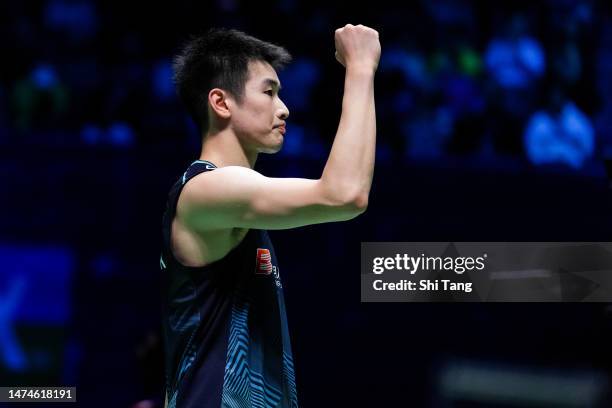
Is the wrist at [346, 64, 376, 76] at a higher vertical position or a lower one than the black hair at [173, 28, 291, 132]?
lower

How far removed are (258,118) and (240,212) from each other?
0.40m

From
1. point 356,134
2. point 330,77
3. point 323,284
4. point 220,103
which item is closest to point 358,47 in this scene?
point 356,134

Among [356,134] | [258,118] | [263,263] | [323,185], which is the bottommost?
[263,263]

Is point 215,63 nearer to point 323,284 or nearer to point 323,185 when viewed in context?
point 323,185

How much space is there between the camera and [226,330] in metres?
2.56

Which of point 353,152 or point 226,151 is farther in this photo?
point 226,151

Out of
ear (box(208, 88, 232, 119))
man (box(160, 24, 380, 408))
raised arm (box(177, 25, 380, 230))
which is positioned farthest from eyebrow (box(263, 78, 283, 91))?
raised arm (box(177, 25, 380, 230))

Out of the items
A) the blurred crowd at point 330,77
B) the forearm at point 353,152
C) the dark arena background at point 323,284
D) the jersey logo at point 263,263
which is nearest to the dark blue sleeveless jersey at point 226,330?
the jersey logo at point 263,263

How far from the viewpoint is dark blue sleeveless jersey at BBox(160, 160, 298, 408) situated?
2.55 meters

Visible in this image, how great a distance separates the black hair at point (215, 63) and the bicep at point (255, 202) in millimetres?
373

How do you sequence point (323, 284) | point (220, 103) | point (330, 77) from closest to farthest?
point (220, 103)
point (323, 284)
point (330, 77)

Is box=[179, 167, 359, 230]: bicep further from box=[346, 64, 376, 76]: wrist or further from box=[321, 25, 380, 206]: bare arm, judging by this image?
box=[346, 64, 376, 76]: wrist

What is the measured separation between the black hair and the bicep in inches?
14.7

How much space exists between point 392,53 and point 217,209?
541 centimetres
